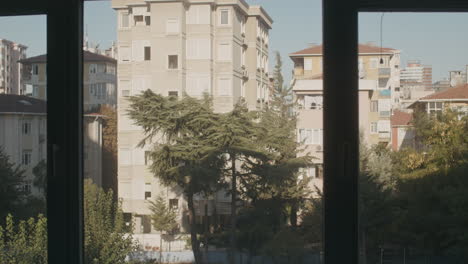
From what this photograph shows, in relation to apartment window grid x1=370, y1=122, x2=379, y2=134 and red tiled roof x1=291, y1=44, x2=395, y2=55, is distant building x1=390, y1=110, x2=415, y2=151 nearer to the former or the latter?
apartment window grid x1=370, y1=122, x2=379, y2=134

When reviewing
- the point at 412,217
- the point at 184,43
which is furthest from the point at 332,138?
the point at 184,43

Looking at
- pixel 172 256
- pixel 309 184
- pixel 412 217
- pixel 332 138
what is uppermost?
pixel 332 138

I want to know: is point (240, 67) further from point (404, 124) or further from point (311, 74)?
point (404, 124)

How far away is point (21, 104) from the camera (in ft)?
9.05

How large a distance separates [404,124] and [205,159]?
38.4 inches

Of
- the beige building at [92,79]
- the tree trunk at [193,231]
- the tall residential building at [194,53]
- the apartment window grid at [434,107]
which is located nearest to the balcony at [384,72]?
the apartment window grid at [434,107]

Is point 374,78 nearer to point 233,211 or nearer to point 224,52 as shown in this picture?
point 224,52

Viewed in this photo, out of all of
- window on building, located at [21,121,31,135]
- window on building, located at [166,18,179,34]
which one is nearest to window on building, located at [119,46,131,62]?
window on building, located at [166,18,179,34]

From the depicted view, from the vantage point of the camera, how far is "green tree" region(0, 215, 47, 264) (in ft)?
8.82

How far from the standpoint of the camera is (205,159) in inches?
104

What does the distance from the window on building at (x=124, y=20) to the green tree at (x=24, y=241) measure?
105 centimetres

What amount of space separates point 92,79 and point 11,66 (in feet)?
1.70

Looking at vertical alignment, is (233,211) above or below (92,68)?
below

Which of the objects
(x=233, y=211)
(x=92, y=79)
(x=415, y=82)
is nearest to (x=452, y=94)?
(x=415, y=82)
